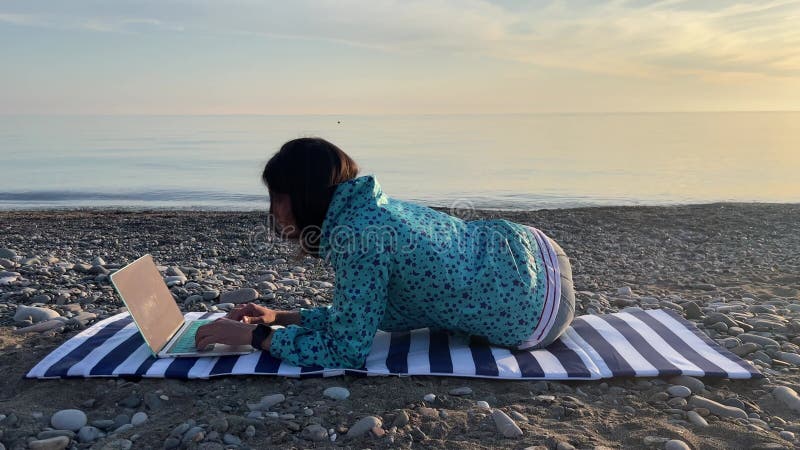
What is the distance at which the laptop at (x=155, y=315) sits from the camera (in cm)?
335

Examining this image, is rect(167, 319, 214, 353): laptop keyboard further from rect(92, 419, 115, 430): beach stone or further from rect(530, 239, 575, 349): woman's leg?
rect(530, 239, 575, 349): woman's leg

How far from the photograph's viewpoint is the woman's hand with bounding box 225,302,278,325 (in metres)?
3.67

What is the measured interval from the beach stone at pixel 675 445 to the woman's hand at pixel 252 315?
2.17 meters

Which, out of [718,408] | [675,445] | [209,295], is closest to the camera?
[675,445]

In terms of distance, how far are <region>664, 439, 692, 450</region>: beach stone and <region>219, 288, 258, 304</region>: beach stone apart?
3401 millimetres

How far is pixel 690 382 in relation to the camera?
Result: 3.27 meters

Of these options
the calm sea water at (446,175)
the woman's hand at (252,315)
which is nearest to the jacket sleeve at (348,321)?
the woman's hand at (252,315)

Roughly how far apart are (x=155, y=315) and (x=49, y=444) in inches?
41.1

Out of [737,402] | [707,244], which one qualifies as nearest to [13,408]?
[737,402]

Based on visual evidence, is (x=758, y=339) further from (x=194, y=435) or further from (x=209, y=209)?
(x=209, y=209)

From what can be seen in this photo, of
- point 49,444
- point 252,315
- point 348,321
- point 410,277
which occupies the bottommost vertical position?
point 49,444

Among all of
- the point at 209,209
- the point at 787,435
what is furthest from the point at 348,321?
the point at 209,209

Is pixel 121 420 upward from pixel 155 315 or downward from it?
downward

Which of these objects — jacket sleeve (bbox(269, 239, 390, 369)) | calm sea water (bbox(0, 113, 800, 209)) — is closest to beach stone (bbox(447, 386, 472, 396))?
jacket sleeve (bbox(269, 239, 390, 369))
